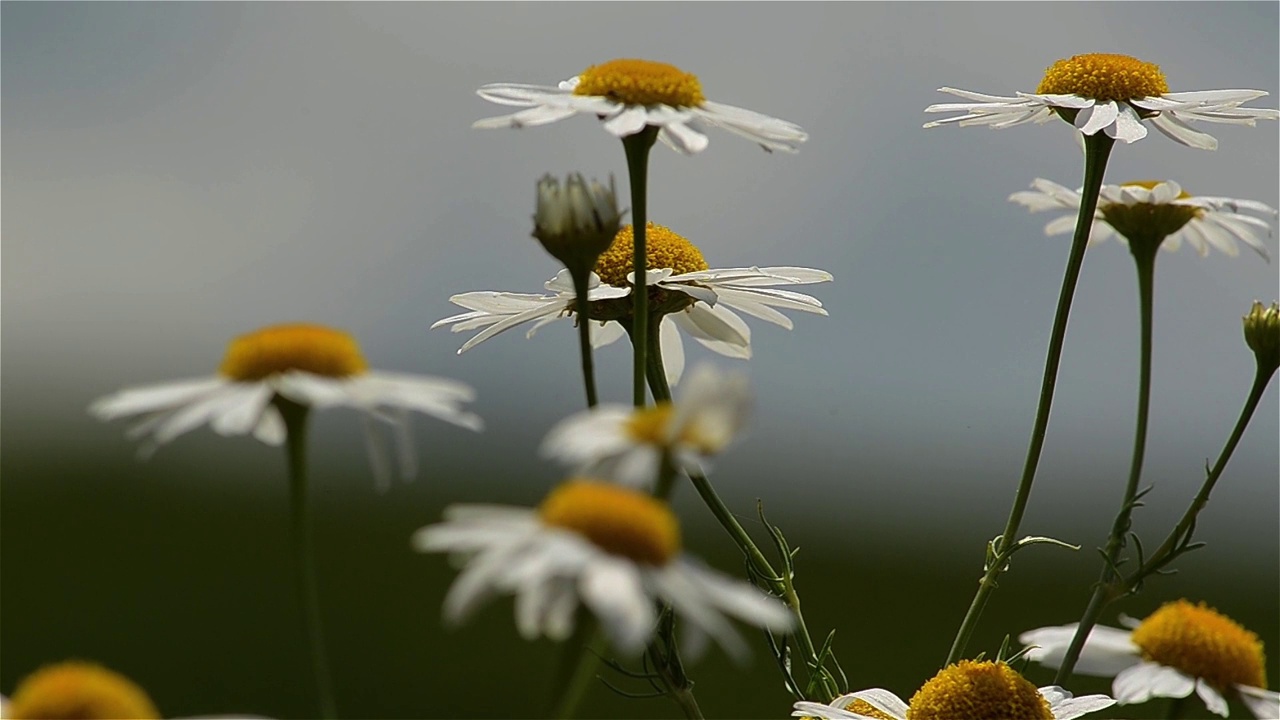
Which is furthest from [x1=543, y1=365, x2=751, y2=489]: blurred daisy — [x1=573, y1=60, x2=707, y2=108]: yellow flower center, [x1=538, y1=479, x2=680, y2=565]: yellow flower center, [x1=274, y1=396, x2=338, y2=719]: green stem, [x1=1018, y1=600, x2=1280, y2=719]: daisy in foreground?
[x1=1018, y1=600, x2=1280, y2=719]: daisy in foreground

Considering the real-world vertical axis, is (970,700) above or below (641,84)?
below

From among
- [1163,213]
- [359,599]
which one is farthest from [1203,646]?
[359,599]

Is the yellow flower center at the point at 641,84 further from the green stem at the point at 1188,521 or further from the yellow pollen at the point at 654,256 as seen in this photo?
the green stem at the point at 1188,521

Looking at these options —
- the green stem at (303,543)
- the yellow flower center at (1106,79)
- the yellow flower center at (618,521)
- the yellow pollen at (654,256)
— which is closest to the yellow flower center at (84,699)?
the green stem at (303,543)

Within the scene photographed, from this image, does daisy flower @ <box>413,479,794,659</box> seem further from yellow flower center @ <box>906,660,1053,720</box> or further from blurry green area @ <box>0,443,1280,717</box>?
blurry green area @ <box>0,443,1280,717</box>

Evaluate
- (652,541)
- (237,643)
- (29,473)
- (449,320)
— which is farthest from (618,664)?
(29,473)

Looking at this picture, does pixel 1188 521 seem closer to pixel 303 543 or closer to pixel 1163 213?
pixel 1163 213
